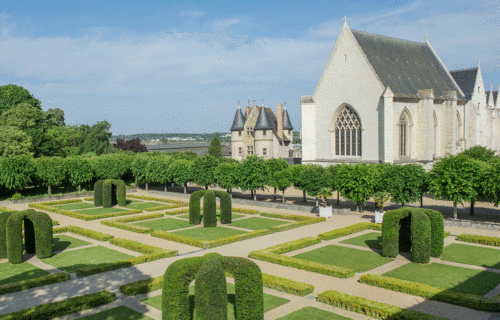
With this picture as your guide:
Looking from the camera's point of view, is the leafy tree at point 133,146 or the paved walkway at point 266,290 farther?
the leafy tree at point 133,146

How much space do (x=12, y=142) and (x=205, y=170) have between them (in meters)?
26.4

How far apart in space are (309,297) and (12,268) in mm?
13992

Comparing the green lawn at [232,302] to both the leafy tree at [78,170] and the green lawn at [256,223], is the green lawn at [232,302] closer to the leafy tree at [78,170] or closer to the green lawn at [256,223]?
the green lawn at [256,223]

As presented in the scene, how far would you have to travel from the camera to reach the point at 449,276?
1603 cm

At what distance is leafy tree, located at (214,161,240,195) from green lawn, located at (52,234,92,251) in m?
16.3

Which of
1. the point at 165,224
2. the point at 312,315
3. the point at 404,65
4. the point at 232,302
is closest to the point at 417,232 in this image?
the point at 312,315

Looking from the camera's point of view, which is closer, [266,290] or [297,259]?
[266,290]

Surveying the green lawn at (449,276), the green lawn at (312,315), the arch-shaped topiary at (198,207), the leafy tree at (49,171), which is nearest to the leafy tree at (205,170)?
the arch-shaped topiary at (198,207)

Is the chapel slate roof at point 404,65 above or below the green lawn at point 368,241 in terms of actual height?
above

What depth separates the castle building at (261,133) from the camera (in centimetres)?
6212

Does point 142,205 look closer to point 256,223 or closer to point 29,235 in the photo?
point 256,223

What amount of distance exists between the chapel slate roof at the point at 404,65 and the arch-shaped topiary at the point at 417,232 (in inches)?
864

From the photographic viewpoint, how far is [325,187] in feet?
102

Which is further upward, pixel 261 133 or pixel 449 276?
pixel 261 133
